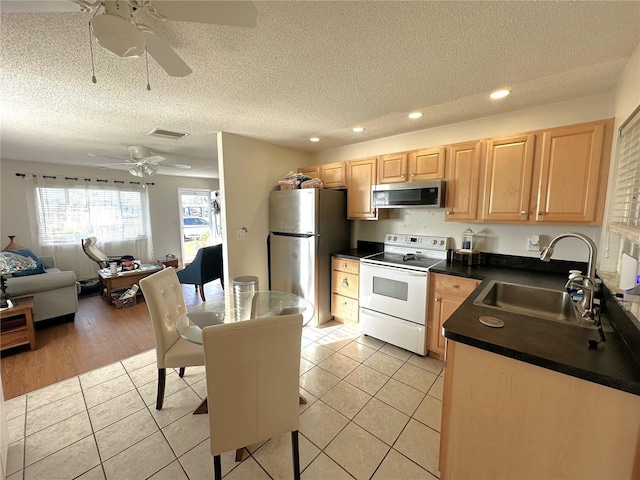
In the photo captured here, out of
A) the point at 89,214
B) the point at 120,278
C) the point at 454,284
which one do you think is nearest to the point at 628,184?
the point at 454,284

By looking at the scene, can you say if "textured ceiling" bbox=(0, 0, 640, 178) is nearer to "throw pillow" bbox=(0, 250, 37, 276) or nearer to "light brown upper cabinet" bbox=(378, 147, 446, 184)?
"light brown upper cabinet" bbox=(378, 147, 446, 184)

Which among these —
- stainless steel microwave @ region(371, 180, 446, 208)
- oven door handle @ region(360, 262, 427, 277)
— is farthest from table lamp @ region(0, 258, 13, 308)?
stainless steel microwave @ region(371, 180, 446, 208)

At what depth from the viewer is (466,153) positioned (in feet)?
7.89

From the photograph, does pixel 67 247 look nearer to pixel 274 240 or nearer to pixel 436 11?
pixel 274 240

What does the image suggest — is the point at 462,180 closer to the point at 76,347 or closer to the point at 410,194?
the point at 410,194

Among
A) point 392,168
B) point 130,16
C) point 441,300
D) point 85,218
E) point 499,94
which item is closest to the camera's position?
point 130,16

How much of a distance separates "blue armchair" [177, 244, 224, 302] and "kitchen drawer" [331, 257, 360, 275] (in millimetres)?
A: 2129

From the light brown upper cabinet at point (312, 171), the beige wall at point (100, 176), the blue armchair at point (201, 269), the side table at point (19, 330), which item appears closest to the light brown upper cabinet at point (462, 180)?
the light brown upper cabinet at point (312, 171)

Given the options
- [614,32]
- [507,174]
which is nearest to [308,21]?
[614,32]

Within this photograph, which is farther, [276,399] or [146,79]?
[146,79]

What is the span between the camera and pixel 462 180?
96.2 inches

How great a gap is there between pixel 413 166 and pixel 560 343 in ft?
6.65

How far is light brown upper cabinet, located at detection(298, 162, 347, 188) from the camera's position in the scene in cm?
326

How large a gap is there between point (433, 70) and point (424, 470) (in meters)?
2.37
